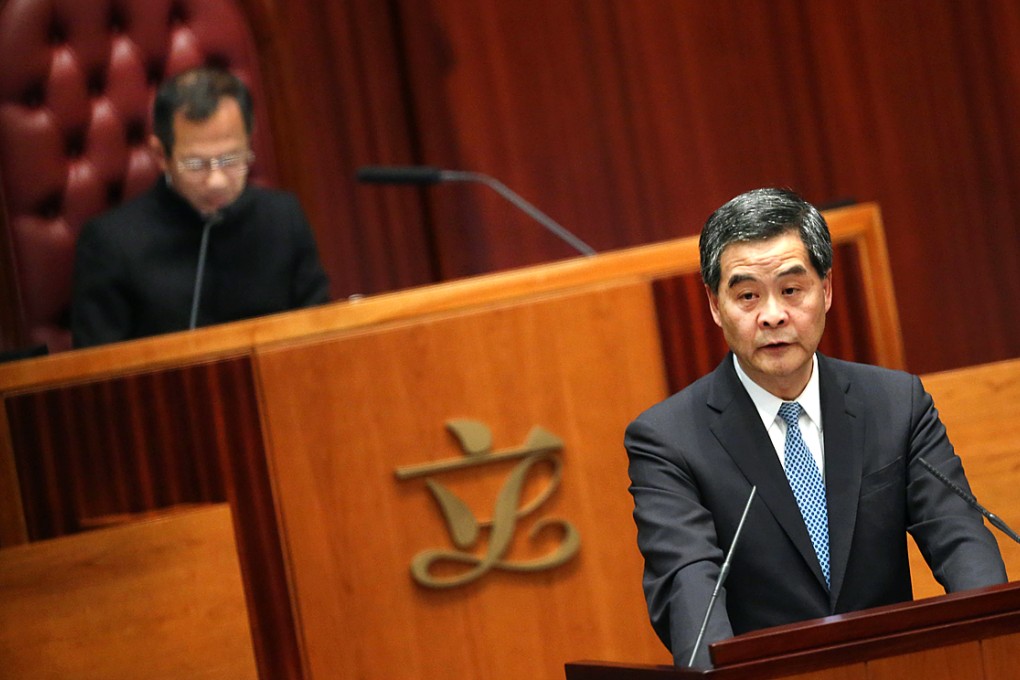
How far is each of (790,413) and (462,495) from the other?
0.88 metres

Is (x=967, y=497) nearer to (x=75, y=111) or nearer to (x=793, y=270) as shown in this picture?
(x=793, y=270)

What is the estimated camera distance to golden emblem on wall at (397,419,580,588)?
2643 millimetres

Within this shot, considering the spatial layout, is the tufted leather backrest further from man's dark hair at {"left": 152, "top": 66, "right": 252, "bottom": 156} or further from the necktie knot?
the necktie knot

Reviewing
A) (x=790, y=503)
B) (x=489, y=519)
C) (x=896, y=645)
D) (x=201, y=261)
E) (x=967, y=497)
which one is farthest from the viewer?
(x=201, y=261)

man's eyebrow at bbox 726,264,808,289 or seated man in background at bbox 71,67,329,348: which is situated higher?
seated man in background at bbox 71,67,329,348

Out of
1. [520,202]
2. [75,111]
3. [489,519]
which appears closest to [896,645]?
[489,519]

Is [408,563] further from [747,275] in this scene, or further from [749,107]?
[749,107]

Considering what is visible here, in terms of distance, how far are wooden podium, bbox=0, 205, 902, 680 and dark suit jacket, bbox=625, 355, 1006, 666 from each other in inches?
29.3

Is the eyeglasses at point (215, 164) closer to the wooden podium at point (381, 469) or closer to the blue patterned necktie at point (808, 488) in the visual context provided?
the wooden podium at point (381, 469)

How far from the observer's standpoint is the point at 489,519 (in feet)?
8.73

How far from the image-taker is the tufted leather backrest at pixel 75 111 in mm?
3484

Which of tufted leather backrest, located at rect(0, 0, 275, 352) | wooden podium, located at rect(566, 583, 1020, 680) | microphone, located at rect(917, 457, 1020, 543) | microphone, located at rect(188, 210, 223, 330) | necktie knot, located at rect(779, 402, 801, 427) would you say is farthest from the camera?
tufted leather backrest, located at rect(0, 0, 275, 352)

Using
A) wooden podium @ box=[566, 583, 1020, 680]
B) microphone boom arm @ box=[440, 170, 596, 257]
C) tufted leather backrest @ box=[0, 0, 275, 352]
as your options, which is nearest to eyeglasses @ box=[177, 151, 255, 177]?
microphone boom arm @ box=[440, 170, 596, 257]

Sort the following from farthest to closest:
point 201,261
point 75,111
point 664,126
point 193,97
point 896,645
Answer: point 664,126, point 75,111, point 193,97, point 201,261, point 896,645
